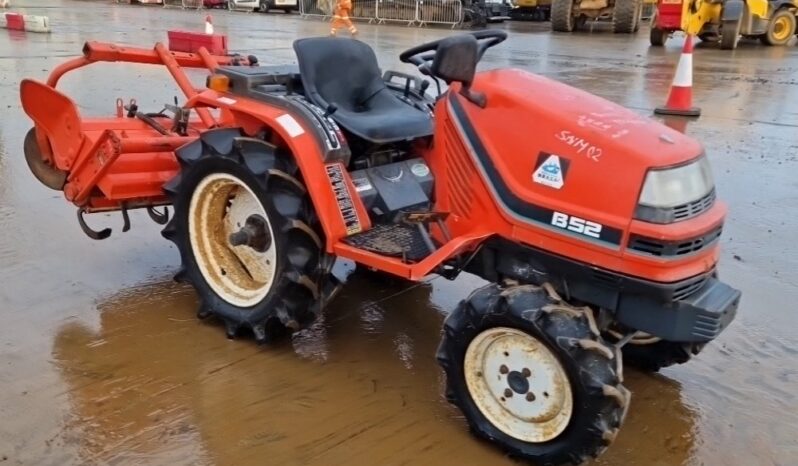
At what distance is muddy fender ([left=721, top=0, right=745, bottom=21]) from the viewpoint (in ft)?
48.5

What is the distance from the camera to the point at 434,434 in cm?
269

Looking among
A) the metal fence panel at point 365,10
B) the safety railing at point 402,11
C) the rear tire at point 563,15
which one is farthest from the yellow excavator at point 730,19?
the metal fence panel at point 365,10

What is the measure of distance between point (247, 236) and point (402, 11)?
1962 cm

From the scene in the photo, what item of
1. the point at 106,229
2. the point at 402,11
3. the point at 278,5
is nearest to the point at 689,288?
the point at 106,229

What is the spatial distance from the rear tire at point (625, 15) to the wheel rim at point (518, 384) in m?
18.0

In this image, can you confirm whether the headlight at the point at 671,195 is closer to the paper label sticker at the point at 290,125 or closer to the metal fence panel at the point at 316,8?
the paper label sticker at the point at 290,125

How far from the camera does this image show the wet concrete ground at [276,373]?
2613 mm

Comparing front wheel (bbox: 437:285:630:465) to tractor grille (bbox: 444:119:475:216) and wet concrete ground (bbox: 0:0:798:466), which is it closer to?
wet concrete ground (bbox: 0:0:798:466)

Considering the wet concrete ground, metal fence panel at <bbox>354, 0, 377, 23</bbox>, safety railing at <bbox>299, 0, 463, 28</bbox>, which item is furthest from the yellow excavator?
the wet concrete ground

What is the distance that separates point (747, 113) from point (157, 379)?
763 cm

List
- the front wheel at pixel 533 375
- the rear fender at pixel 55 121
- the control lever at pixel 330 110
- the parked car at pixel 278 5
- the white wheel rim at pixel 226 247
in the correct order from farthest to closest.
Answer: the parked car at pixel 278 5 < the rear fender at pixel 55 121 < the white wheel rim at pixel 226 247 < the control lever at pixel 330 110 < the front wheel at pixel 533 375

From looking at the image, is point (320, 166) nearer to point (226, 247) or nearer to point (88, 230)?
point (226, 247)

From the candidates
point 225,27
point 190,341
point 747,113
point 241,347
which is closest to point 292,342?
point 241,347

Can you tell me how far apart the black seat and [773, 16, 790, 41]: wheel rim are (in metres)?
15.5
